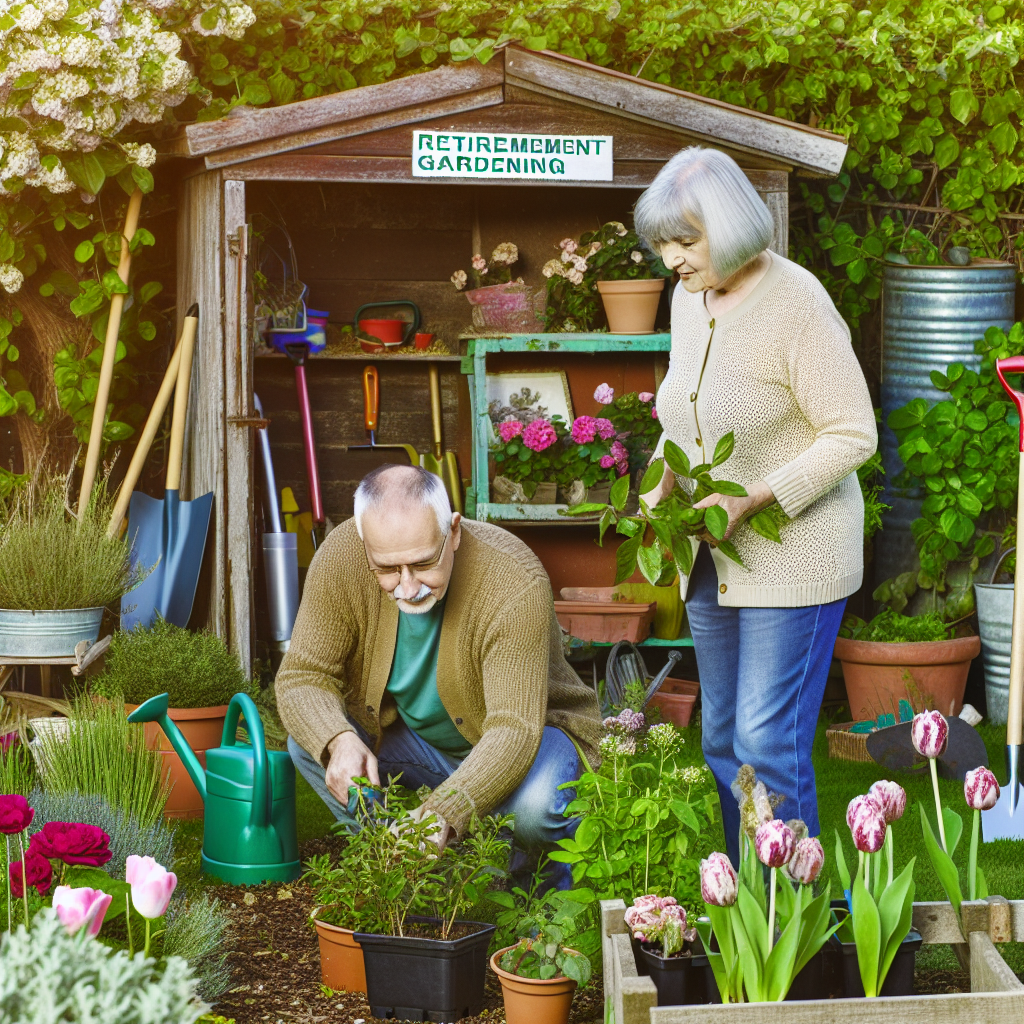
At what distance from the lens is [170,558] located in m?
4.48

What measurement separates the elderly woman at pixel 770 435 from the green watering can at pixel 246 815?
107 cm

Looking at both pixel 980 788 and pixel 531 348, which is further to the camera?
pixel 531 348

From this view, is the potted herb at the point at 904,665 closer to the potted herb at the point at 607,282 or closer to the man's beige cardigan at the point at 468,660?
the potted herb at the point at 607,282

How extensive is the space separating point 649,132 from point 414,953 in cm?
309

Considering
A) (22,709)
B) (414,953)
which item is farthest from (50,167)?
(414,953)

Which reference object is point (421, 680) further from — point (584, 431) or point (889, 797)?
point (584, 431)

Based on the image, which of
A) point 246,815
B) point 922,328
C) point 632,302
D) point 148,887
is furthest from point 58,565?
point 922,328

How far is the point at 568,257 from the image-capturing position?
16.4 feet

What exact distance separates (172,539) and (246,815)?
1.59m

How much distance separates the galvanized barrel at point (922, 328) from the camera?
Answer: 4.97m

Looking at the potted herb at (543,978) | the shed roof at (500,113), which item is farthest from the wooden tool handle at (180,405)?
the potted herb at (543,978)

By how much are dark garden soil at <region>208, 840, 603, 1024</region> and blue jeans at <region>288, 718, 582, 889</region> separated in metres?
0.27

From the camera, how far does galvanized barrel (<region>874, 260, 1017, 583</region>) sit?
4973 mm

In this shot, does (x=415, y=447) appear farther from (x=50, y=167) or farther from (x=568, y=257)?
(x=50, y=167)
